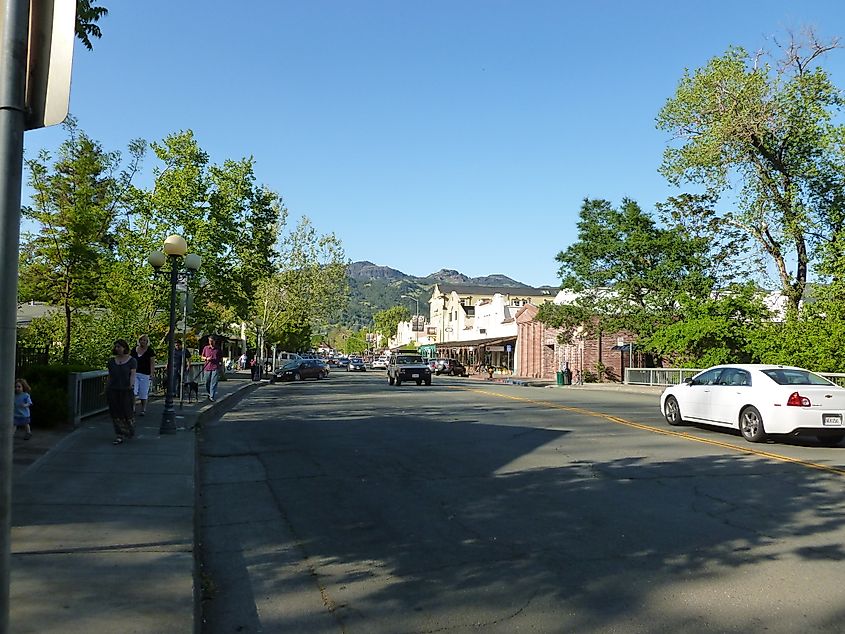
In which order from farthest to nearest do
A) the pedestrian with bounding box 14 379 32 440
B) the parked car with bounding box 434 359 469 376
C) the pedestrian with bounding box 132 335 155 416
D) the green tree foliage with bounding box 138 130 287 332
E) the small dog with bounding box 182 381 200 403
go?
the parked car with bounding box 434 359 469 376, the green tree foliage with bounding box 138 130 287 332, the small dog with bounding box 182 381 200 403, the pedestrian with bounding box 132 335 155 416, the pedestrian with bounding box 14 379 32 440

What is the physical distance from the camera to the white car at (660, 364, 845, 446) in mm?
13172

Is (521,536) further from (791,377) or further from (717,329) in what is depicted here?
(717,329)

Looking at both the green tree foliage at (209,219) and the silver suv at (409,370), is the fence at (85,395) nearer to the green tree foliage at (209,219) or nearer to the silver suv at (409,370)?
the green tree foliage at (209,219)

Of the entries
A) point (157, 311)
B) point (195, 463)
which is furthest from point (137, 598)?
point (157, 311)

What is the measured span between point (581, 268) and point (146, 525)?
41629 mm

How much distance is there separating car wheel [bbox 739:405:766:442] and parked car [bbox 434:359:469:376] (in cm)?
5383

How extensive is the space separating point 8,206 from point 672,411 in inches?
632

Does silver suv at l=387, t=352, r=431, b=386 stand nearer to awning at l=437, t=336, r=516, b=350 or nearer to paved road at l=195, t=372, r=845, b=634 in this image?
paved road at l=195, t=372, r=845, b=634

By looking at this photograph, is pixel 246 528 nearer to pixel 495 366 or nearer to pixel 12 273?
pixel 12 273

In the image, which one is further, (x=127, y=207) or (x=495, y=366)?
(x=495, y=366)

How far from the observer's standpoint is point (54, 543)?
627 cm

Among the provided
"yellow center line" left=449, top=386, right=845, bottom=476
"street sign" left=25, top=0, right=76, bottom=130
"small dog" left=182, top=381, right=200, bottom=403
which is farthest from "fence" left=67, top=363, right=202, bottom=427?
"street sign" left=25, top=0, right=76, bottom=130

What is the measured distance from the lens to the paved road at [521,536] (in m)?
5.04

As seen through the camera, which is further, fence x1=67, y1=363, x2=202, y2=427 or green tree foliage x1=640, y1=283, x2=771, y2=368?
green tree foliage x1=640, y1=283, x2=771, y2=368
